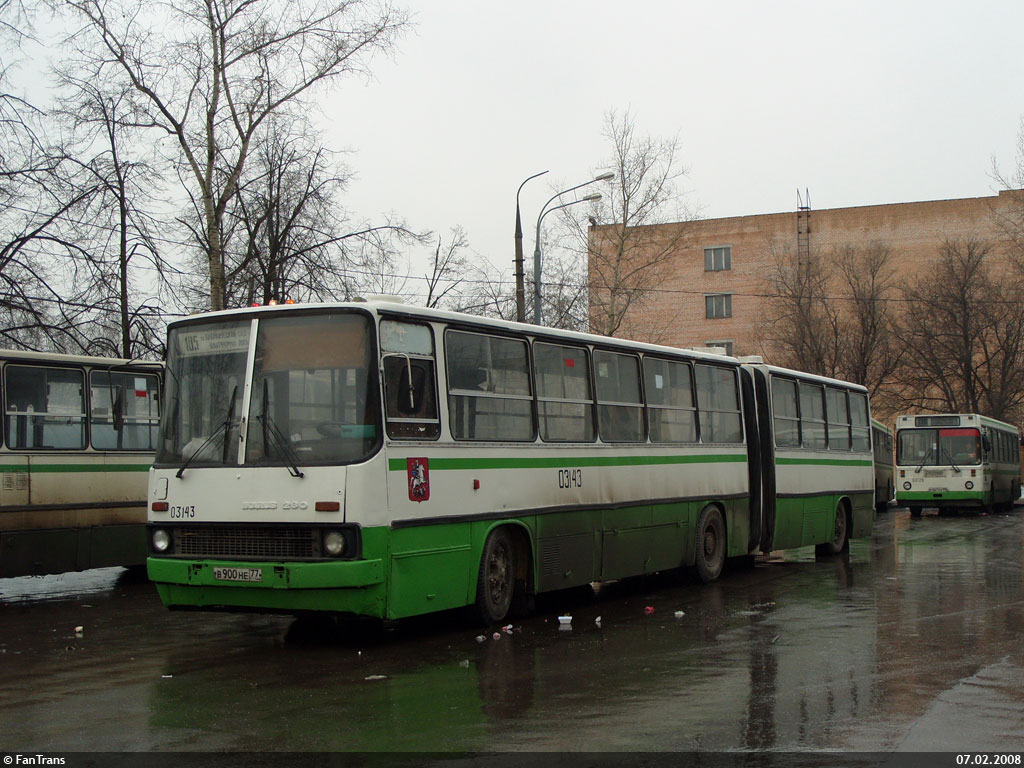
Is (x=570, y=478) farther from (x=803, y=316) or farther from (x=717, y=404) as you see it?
(x=803, y=316)

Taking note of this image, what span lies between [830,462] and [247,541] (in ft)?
38.7

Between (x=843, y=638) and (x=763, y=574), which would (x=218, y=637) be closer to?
(x=843, y=638)

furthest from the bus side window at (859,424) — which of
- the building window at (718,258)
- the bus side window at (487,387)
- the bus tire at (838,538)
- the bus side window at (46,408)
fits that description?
the building window at (718,258)

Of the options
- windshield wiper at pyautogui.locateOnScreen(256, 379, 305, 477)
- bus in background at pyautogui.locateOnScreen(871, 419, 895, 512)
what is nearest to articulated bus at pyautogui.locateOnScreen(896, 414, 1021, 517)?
bus in background at pyautogui.locateOnScreen(871, 419, 895, 512)

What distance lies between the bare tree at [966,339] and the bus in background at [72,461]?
40.7m

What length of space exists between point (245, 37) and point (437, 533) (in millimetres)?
21524

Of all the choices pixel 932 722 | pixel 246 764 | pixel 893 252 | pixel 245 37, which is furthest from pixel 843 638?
pixel 893 252

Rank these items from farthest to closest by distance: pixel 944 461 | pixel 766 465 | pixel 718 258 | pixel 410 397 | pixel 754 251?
pixel 718 258
pixel 754 251
pixel 944 461
pixel 766 465
pixel 410 397

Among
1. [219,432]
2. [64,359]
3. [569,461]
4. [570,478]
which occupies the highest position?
[64,359]

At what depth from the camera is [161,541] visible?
10.3 metres

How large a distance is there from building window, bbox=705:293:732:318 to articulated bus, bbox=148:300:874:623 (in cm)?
5603

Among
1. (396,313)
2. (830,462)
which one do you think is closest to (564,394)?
(396,313)

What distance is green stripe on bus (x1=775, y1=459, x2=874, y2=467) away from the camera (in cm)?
1751

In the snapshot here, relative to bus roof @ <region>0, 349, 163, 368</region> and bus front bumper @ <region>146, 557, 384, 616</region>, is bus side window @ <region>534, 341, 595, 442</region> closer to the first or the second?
bus front bumper @ <region>146, 557, 384, 616</region>
